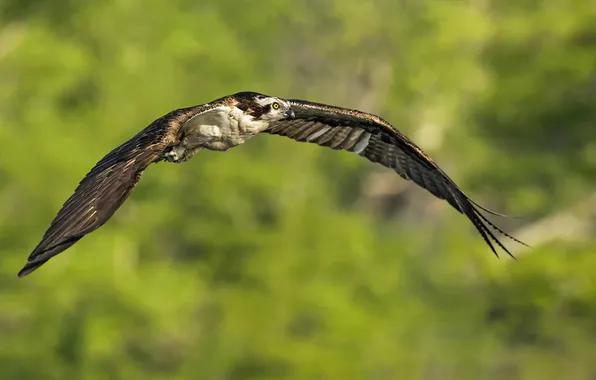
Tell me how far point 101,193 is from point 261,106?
1953mm

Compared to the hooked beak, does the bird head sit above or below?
below

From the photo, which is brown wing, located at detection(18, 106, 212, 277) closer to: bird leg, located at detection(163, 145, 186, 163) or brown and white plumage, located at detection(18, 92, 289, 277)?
brown and white plumage, located at detection(18, 92, 289, 277)

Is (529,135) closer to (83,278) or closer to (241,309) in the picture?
(241,309)

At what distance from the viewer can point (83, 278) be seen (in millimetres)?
22469

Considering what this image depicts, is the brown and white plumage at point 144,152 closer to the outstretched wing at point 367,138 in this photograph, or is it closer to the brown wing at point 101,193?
the brown wing at point 101,193

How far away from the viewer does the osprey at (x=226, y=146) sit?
7.24 metres

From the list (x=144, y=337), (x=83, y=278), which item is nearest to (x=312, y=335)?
(x=144, y=337)

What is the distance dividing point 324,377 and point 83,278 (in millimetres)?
4626

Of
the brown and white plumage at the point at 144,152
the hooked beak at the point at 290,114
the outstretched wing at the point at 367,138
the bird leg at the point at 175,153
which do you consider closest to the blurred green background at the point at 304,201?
the outstretched wing at the point at 367,138

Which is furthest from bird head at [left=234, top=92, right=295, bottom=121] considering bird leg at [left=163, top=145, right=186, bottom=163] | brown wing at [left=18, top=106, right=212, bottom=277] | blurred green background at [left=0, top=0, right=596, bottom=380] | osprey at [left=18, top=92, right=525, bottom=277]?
blurred green background at [left=0, top=0, right=596, bottom=380]

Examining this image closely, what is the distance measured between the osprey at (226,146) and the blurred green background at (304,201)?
41.1 ft

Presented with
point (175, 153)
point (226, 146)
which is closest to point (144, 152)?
point (175, 153)

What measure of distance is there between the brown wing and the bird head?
1019mm

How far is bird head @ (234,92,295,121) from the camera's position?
Result: 908 centimetres
